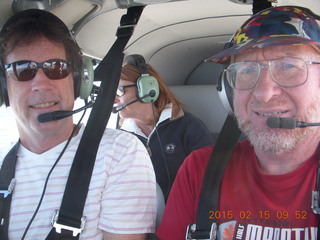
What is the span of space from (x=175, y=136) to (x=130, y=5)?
104 cm

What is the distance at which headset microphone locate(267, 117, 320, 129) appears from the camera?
3.66ft

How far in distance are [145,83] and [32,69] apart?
1.04 metres

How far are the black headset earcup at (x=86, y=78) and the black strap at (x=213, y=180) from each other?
1.79ft

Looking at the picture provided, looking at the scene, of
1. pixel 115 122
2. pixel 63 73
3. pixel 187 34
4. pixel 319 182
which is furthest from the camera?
pixel 115 122

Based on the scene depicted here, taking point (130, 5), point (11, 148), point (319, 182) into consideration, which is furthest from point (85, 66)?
→ point (319, 182)

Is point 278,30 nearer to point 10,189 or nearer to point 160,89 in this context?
point 10,189

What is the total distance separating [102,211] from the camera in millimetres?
1319

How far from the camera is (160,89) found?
255 cm

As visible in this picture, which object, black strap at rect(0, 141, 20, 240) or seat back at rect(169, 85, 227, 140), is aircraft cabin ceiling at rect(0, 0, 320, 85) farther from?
black strap at rect(0, 141, 20, 240)

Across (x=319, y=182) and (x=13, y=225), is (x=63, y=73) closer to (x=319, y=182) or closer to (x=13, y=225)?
(x=13, y=225)

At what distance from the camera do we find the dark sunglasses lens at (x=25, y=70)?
4.53 ft

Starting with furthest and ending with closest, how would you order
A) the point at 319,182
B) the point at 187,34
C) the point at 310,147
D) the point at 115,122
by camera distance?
the point at 115,122
the point at 187,34
the point at 310,147
the point at 319,182

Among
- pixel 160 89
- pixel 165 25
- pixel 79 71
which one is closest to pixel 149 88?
pixel 160 89

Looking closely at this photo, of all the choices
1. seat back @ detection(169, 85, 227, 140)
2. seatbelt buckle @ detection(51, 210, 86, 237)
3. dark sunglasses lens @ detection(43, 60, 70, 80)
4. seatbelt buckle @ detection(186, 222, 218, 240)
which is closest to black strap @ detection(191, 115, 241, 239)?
seatbelt buckle @ detection(186, 222, 218, 240)
